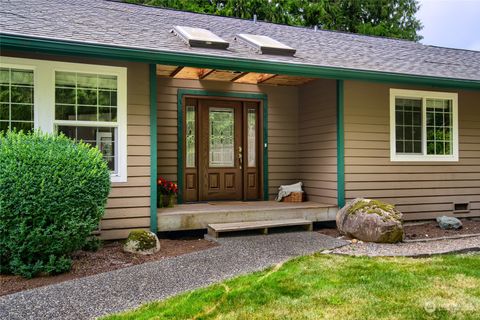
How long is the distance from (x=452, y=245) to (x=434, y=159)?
2411 millimetres

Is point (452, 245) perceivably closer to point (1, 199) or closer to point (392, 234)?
point (392, 234)

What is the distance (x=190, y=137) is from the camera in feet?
23.5

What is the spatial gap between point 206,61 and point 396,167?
Answer: 12.3ft

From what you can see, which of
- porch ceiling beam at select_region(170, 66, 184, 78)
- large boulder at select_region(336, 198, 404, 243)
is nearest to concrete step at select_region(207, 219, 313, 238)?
large boulder at select_region(336, 198, 404, 243)

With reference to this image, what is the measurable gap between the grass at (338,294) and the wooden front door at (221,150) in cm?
321

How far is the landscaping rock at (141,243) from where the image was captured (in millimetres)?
4766

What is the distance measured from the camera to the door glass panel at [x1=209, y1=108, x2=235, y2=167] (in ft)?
→ 24.1

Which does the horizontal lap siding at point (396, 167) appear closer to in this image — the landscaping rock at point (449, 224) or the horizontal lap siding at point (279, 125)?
the landscaping rock at point (449, 224)

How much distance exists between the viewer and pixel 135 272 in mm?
4012

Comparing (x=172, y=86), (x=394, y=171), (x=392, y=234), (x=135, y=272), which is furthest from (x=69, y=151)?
(x=394, y=171)

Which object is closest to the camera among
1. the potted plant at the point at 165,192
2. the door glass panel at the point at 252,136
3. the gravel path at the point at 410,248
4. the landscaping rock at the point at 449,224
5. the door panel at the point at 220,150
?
the gravel path at the point at 410,248

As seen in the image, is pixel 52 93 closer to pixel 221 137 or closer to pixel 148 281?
pixel 148 281

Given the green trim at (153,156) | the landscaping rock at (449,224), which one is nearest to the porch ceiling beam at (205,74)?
the green trim at (153,156)

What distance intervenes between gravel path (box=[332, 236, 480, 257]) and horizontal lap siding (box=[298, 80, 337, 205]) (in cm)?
148
